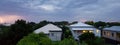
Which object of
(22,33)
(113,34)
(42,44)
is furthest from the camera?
(113,34)

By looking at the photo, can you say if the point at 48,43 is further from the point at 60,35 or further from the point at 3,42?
the point at 60,35

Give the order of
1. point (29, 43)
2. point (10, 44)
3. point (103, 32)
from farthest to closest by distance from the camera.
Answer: point (103, 32) → point (10, 44) → point (29, 43)

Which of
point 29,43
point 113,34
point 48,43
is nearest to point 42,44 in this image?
point 48,43

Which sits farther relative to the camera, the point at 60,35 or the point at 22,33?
the point at 60,35

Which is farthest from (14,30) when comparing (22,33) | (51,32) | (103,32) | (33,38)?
(103,32)

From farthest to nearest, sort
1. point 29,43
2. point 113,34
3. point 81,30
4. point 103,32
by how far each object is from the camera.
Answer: point 103,32 → point 81,30 → point 113,34 → point 29,43

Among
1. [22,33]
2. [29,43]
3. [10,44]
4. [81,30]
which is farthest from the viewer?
[81,30]

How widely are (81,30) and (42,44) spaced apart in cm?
4100

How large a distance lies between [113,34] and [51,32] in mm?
14111

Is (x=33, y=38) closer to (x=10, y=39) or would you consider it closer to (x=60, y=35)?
(x=10, y=39)

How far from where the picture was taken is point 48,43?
15734 millimetres

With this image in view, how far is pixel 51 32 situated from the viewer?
56750mm

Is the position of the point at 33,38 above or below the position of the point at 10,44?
above

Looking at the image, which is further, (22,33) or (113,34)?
(113,34)
